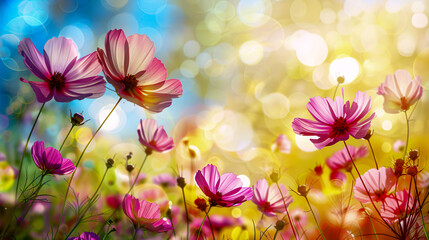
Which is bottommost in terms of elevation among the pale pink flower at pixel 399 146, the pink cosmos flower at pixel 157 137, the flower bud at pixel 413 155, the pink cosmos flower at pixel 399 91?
the pink cosmos flower at pixel 157 137

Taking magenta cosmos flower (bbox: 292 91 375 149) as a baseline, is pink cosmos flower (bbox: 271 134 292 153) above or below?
below

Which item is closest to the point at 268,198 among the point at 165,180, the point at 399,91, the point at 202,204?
the point at 202,204

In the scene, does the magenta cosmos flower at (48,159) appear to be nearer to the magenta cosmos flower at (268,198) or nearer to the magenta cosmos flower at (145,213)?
the magenta cosmos flower at (145,213)

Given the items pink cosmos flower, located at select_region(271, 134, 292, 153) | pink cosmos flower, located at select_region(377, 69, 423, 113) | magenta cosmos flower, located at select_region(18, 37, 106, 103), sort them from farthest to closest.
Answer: pink cosmos flower, located at select_region(271, 134, 292, 153), pink cosmos flower, located at select_region(377, 69, 423, 113), magenta cosmos flower, located at select_region(18, 37, 106, 103)

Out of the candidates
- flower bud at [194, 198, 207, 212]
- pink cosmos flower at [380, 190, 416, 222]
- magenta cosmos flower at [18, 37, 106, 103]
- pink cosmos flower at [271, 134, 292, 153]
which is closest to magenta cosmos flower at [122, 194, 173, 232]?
flower bud at [194, 198, 207, 212]

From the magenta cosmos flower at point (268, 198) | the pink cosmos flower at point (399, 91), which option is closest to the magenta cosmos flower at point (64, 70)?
the magenta cosmos flower at point (268, 198)

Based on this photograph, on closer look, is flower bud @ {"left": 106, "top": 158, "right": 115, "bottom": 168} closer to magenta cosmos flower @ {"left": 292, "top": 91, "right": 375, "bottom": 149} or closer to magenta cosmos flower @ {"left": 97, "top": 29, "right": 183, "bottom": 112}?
magenta cosmos flower @ {"left": 97, "top": 29, "right": 183, "bottom": 112}
